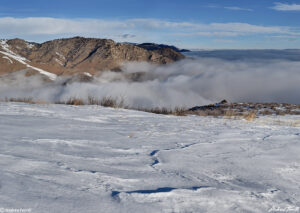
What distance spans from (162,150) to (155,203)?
168 cm

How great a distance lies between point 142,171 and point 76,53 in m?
141

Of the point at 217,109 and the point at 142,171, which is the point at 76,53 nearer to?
the point at 217,109

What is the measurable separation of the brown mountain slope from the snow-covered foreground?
118 m

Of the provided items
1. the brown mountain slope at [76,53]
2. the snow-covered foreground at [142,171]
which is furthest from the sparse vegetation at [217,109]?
the brown mountain slope at [76,53]

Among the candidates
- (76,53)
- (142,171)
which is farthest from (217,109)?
(76,53)

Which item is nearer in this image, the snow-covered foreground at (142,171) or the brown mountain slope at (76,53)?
the snow-covered foreground at (142,171)

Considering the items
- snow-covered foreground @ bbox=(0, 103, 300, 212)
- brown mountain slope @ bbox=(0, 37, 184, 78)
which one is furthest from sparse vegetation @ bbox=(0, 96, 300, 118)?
brown mountain slope @ bbox=(0, 37, 184, 78)

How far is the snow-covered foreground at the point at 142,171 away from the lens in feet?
7.00

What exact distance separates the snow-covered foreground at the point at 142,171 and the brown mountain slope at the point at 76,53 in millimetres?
118463

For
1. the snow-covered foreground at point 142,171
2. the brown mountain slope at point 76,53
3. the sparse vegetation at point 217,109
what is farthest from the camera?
the brown mountain slope at point 76,53

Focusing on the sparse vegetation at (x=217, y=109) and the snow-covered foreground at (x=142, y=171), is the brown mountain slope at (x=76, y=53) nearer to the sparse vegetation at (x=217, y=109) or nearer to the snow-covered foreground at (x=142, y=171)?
the sparse vegetation at (x=217, y=109)

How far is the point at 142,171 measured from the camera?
290 centimetres

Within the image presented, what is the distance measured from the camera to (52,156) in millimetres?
3176

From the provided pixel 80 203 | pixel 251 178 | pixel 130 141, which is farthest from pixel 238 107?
pixel 80 203
